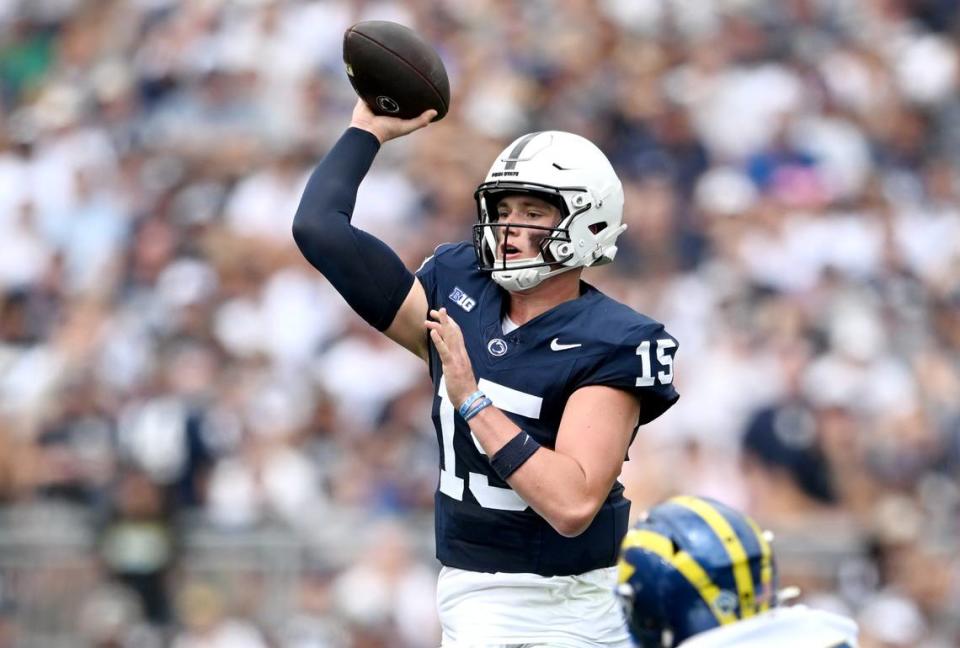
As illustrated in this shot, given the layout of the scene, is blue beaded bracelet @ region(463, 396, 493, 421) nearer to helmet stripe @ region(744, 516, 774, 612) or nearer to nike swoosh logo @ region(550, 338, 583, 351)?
nike swoosh logo @ region(550, 338, 583, 351)

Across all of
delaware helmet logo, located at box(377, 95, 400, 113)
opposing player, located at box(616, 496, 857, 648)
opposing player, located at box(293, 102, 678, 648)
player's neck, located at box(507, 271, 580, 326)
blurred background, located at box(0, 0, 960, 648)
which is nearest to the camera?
opposing player, located at box(616, 496, 857, 648)

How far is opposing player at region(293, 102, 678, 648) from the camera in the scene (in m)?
3.86

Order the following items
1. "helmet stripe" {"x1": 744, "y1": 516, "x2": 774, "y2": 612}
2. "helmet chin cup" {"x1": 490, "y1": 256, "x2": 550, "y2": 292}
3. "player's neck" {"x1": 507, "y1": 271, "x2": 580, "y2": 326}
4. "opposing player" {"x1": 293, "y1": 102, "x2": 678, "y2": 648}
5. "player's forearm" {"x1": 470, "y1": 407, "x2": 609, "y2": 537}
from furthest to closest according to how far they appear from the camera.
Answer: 1. "player's neck" {"x1": 507, "y1": 271, "x2": 580, "y2": 326}
2. "helmet chin cup" {"x1": 490, "y1": 256, "x2": 550, "y2": 292}
3. "opposing player" {"x1": 293, "y1": 102, "x2": 678, "y2": 648}
4. "player's forearm" {"x1": 470, "y1": 407, "x2": 609, "y2": 537}
5. "helmet stripe" {"x1": 744, "y1": 516, "x2": 774, "y2": 612}

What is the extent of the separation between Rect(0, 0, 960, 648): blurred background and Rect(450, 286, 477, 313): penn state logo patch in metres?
3.61

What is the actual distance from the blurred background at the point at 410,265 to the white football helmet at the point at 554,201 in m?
3.67

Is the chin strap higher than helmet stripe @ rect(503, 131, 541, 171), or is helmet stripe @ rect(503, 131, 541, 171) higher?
helmet stripe @ rect(503, 131, 541, 171)

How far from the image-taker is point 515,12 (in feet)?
37.0

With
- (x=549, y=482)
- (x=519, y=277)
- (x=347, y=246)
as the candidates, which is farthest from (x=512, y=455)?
(x=347, y=246)

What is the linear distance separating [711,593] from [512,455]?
2.05 feet

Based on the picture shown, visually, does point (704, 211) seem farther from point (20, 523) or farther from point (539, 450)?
point (539, 450)

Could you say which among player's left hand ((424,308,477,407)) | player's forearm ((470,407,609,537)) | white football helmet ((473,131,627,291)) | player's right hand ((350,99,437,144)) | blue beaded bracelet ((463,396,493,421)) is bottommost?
player's forearm ((470,407,609,537))

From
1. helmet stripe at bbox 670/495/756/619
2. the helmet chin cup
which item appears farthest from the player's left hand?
helmet stripe at bbox 670/495/756/619

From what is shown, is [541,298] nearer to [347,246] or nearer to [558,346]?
[558,346]

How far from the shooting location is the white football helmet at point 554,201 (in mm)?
4012
